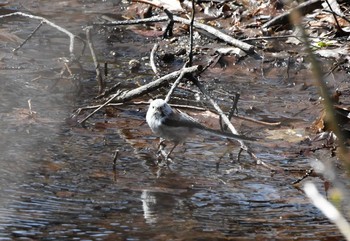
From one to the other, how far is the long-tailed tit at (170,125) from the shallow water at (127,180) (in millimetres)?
105

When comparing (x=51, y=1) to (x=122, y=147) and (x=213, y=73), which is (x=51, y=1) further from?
(x=122, y=147)

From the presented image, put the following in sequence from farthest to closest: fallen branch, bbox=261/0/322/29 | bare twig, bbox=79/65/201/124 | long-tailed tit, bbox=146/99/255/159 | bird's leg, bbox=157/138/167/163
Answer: fallen branch, bbox=261/0/322/29, bare twig, bbox=79/65/201/124, long-tailed tit, bbox=146/99/255/159, bird's leg, bbox=157/138/167/163

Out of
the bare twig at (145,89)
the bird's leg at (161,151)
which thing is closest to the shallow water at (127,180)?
the bird's leg at (161,151)

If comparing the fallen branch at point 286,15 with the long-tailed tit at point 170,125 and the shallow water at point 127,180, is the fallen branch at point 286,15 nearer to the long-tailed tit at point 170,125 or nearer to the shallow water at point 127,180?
the shallow water at point 127,180

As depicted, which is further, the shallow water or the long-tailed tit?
the long-tailed tit

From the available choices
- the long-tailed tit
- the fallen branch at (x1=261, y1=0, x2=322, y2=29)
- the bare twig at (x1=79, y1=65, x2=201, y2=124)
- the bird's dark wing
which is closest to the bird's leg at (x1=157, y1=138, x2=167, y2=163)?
the long-tailed tit

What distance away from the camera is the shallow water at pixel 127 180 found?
311cm

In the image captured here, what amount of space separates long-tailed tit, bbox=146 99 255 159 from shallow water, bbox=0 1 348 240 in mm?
105

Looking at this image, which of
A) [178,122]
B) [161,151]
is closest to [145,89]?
[178,122]

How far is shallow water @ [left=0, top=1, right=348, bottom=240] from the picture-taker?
311 cm

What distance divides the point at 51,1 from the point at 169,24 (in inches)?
131

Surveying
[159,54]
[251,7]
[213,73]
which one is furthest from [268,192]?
[251,7]

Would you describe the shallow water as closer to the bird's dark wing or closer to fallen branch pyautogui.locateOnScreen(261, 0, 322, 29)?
the bird's dark wing

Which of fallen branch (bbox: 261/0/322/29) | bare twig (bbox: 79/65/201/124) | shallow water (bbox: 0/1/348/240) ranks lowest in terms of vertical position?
shallow water (bbox: 0/1/348/240)
